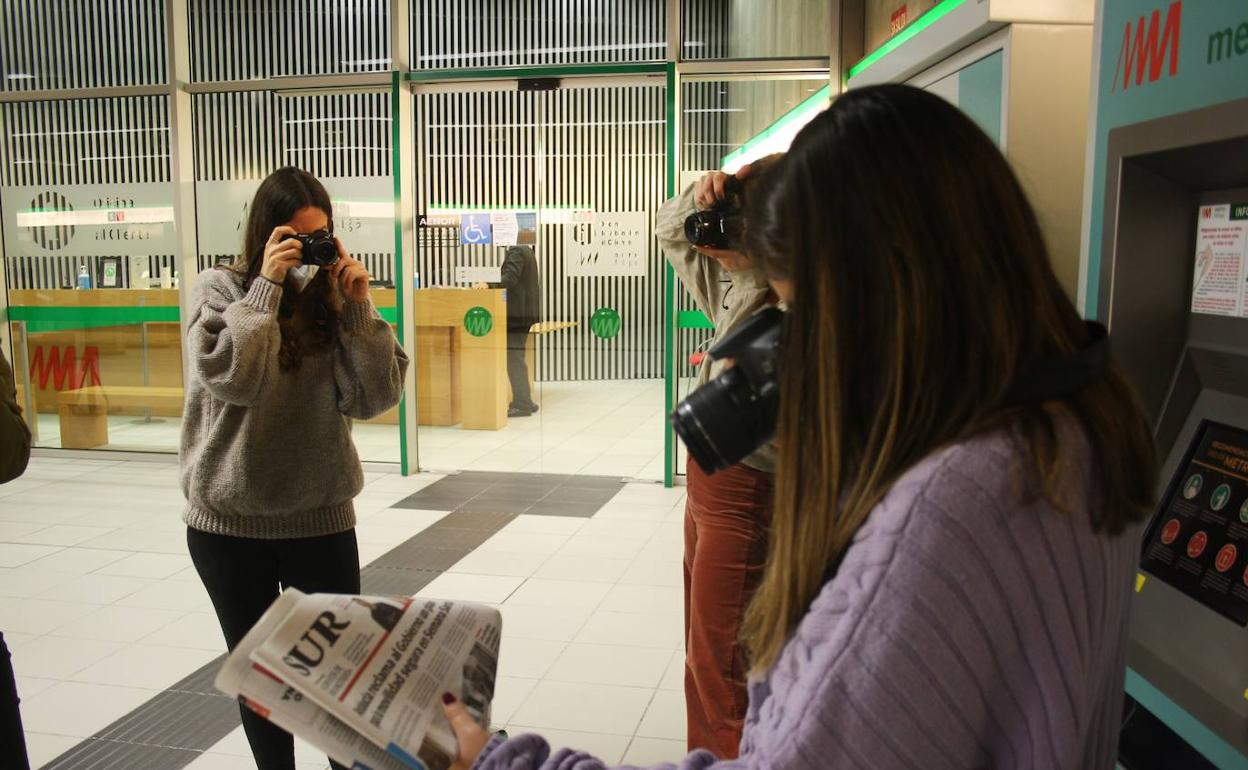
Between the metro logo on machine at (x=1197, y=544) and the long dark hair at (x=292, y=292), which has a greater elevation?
the long dark hair at (x=292, y=292)

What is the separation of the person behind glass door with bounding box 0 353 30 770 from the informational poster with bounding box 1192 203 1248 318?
205 centimetres

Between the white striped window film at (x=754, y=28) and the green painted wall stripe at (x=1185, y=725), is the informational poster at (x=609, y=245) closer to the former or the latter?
the white striped window film at (x=754, y=28)

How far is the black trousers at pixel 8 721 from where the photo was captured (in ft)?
6.04

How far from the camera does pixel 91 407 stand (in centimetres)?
686

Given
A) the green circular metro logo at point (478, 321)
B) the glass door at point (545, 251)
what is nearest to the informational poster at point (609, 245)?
the glass door at point (545, 251)

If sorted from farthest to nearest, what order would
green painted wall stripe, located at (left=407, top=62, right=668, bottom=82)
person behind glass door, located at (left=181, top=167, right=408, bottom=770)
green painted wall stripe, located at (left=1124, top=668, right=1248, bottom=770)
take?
green painted wall stripe, located at (left=407, top=62, right=668, bottom=82) < person behind glass door, located at (left=181, top=167, right=408, bottom=770) < green painted wall stripe, located at (left=1124, top=668, right=1248, bottom=770)

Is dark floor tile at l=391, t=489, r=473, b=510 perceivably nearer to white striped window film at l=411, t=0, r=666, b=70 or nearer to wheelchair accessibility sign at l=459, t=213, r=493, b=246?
wheelchair accessibility sign at l=459, t=213, r=493, b=246

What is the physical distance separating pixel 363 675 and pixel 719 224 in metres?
1.52

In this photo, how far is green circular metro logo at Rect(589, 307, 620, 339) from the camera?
20.2ft

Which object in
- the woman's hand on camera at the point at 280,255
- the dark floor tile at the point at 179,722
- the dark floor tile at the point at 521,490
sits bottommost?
the dark floor tile at the point at 179,722

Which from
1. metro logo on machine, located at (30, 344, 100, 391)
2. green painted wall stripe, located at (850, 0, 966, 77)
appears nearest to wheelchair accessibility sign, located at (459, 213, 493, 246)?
metro logo on machine, located at (30, 344, 100, 391)

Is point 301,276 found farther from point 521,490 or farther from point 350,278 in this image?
point 521,490

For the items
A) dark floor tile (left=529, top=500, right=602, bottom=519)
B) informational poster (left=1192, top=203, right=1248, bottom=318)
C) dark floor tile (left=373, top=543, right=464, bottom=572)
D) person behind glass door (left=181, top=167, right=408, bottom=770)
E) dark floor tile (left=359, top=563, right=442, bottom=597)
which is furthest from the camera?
dark floor tile (left=529, top=500, right=602, bottom=519)

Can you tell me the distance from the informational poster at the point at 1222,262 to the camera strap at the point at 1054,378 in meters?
0.76
